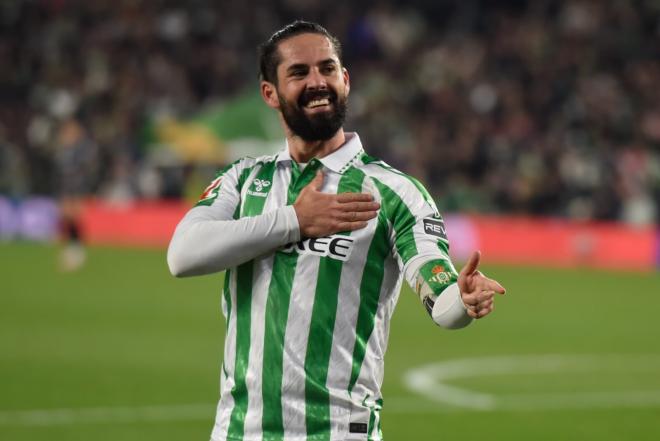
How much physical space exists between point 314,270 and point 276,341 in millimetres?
255

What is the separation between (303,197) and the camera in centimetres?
381

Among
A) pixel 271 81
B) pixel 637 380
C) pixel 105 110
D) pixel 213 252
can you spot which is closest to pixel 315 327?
pixel 213 252

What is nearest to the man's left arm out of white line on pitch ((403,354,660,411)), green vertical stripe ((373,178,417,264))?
green vertical stripe ((373,178,417,264))

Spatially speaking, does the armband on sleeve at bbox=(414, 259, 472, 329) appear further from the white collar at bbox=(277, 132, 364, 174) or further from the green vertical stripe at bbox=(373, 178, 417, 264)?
the white collar at bbox=(277, 132, 364, 174)

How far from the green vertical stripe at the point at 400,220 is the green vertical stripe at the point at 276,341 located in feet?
1.06

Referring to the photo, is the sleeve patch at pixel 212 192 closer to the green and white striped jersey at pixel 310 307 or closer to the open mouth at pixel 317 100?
the green and white striped jersey at pixel 310 307

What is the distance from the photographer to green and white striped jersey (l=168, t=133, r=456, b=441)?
3.79m

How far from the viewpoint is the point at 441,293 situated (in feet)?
11.8

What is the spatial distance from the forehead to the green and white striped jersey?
1.41ft

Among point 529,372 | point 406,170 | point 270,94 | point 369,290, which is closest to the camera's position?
point 369,290

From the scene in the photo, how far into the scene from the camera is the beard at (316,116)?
153 inches

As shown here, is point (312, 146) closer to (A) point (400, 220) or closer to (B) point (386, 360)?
(A) point (400, 220)

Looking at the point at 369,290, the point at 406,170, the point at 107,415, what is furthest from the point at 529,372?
the point at 406,170

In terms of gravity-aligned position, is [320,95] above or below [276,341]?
above
